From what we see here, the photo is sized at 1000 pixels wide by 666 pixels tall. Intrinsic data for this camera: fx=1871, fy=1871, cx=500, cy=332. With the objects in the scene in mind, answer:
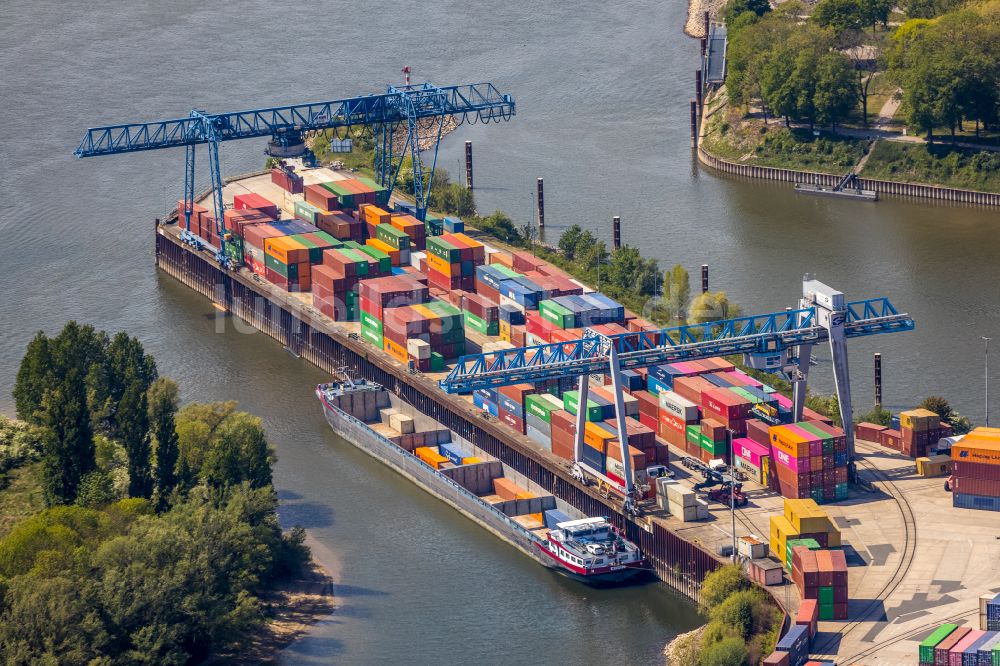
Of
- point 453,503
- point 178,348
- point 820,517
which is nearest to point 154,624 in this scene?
point 453,503

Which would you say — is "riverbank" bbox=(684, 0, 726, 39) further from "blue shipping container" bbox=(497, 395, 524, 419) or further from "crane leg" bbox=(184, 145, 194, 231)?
"blue shipping container" bbox=(497, 395, 524, 419)

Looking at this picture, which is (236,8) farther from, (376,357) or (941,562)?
(941,562)

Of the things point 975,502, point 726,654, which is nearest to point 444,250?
point 975,502

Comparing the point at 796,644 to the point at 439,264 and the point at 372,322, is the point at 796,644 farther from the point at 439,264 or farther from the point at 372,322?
the point at 439,264

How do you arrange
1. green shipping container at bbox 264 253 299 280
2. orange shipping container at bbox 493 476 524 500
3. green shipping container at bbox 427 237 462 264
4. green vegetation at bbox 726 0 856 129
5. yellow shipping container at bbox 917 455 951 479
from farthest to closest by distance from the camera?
green vegetation at bbox 726 0 856 129 < green shipping container at bbox 264 253 299 280 < green shipping container at bbox 427 237 462 264 < orange shipping container at bbox 493 476 524 500 < yellow shipping container at bbox 917 455 951 479

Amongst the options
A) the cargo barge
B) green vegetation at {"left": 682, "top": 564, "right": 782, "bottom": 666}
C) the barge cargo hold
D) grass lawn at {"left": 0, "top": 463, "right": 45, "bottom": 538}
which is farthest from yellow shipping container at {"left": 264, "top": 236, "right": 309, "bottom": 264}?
green vegetation at {"left": 682, "top": 564, "right": 782, "bottom": 666}

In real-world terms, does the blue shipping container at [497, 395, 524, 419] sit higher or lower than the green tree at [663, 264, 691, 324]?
lower
